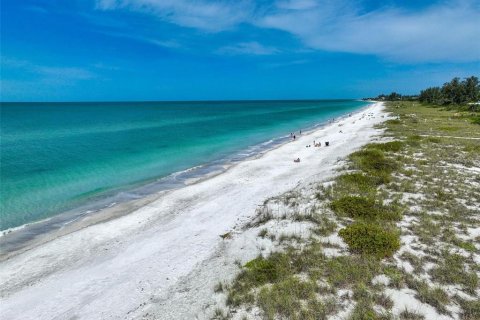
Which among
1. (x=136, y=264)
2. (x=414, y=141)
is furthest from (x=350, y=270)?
(x=414, y=141)

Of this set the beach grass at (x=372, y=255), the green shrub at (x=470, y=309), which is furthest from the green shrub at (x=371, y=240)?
the green shrub at (x=470, y=309)

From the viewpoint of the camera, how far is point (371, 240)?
11.2 meters

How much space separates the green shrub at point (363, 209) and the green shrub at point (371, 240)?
52.1 inches

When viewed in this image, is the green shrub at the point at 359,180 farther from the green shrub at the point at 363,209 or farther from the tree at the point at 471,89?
the tree at the point at 471,89

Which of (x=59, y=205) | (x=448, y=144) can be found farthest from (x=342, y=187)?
(x=448, y=144)

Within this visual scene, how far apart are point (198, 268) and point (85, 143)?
46.3 meters

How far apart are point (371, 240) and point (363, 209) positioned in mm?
3079

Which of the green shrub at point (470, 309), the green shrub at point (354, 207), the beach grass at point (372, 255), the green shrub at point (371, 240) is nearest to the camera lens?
the green shrub at point (470, 309)

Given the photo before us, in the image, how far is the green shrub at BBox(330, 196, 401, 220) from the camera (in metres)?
13.5

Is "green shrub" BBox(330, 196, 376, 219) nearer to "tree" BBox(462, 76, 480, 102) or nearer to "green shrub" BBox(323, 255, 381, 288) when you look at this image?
"green shrub" BBox(323, 255, 381, 288)

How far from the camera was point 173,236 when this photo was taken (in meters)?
14.3

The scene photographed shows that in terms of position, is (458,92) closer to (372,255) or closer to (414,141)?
(414,141)

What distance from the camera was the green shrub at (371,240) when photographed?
10.7 m

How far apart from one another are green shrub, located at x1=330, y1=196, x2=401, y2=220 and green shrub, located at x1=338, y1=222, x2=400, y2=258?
1.32 metres
